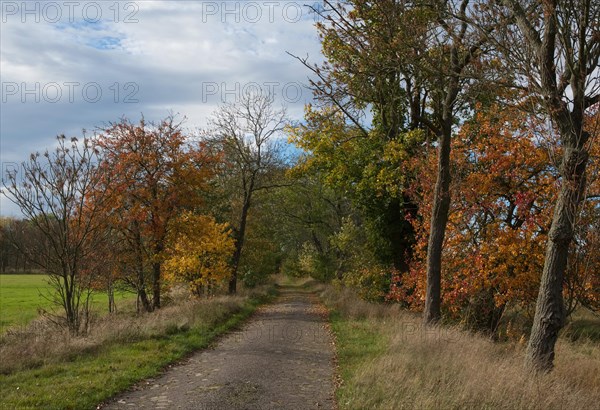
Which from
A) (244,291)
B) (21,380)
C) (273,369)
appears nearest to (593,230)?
(273,369)

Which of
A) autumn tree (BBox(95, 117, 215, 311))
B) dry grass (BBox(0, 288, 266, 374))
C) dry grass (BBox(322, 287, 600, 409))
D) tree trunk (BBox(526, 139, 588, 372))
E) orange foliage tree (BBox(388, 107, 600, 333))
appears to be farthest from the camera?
autumn tree (BBox(95, 117, 215, 311))

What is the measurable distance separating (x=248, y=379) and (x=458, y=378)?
12.3ft

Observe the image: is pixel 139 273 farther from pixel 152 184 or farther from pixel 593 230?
pixel 593 230

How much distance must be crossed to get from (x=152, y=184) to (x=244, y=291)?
12.5m

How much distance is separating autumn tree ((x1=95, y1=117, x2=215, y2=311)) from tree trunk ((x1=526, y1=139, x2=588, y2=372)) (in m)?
16.8

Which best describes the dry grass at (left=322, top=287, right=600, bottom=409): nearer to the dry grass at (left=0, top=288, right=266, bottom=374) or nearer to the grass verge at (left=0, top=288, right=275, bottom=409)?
the grass verge at (left=0, top=288, right=275, bottom=409)

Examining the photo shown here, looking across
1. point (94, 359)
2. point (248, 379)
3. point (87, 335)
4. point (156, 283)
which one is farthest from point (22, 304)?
point (248, 379)

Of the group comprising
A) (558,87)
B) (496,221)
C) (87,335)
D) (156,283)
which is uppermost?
(558,87)

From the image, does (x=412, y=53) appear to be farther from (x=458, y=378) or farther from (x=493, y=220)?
(x=493, y=220)

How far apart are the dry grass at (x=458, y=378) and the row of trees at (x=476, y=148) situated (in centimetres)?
83

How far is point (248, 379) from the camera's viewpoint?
9227mm

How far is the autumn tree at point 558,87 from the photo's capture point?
730 cm

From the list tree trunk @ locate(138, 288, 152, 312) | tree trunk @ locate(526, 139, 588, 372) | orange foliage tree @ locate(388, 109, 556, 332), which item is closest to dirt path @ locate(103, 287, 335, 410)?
tree trunk @ locate(526, 139, 588, 372)

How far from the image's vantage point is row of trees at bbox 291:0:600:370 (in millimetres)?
7547
